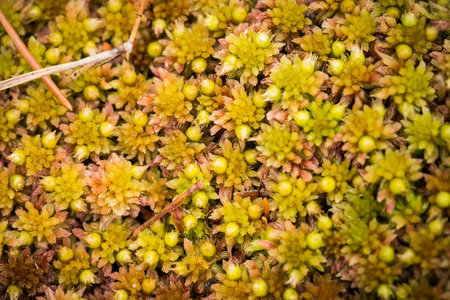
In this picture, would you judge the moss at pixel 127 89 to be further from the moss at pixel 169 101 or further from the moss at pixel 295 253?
the moss at pixel 295 253

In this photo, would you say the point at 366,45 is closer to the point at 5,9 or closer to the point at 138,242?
the point at 138,242

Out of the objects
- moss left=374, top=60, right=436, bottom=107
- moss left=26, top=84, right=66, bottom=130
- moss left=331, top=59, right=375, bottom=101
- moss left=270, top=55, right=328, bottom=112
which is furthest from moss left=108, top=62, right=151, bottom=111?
moss left=374, top=60, right=436, bottom=107

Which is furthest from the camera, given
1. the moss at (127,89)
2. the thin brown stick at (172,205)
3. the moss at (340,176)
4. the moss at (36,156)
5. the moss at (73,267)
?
the moss at (127,89)

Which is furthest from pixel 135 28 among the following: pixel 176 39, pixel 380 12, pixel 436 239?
pixel 436 239

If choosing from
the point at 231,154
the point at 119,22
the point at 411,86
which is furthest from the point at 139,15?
the point at 411,86

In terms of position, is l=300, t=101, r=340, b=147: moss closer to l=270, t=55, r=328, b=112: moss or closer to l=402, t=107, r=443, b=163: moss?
l=270, t=55, r=328, b=112: moss

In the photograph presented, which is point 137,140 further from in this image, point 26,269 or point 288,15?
point 288,15

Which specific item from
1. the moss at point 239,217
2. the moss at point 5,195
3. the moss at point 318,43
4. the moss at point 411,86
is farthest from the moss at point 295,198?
the moss at point 5,195
